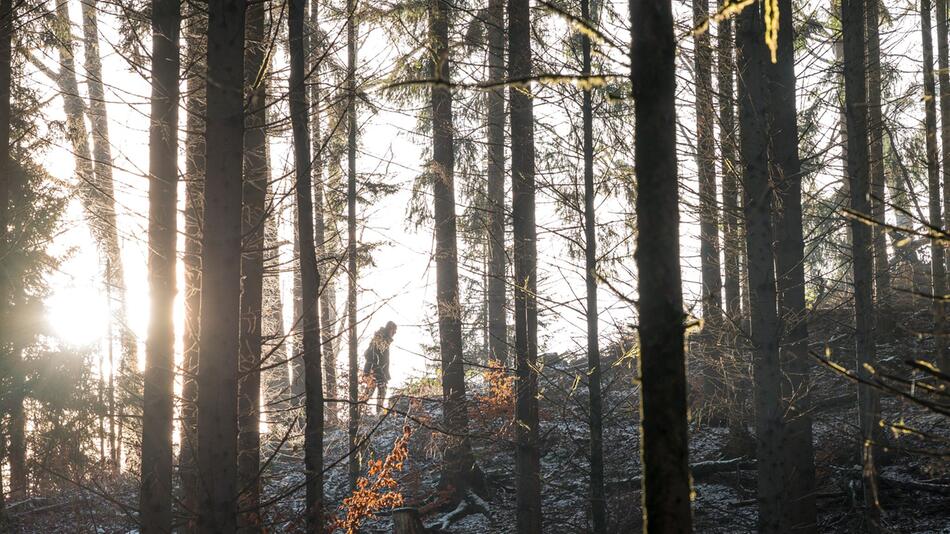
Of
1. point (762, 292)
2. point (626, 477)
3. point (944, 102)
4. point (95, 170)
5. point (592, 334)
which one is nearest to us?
point (762, 292)

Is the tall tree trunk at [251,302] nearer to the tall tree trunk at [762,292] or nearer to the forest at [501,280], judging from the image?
the forest at [501,280]

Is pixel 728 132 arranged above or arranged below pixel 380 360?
above

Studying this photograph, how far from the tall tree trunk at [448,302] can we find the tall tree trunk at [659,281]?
863 centimetres

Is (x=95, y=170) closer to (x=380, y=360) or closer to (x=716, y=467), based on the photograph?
(x=380, y=360)

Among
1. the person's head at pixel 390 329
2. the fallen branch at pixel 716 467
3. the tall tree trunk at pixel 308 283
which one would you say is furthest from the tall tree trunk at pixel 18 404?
the fallen branch at pixel 716 467

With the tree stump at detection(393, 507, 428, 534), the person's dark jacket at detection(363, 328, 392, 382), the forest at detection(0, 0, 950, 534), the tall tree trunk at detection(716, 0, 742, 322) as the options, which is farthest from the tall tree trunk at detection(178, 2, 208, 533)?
the person's dark jacket at detection(363, 328, 392, 382)

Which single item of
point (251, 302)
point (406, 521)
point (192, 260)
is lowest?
point (406, 521)

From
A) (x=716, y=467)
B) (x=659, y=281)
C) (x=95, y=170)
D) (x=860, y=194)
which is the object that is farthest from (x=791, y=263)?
(x=95, y=170)

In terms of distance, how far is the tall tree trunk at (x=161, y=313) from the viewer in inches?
270

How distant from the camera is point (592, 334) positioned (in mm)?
8062

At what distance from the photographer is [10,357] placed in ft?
41.5

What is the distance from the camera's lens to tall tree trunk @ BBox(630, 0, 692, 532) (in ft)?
11.8

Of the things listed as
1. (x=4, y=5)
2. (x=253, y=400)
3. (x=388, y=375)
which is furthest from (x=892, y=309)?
(x=4, y=5)

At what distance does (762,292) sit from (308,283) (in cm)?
429
